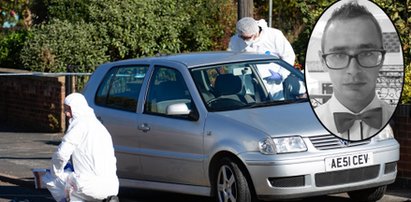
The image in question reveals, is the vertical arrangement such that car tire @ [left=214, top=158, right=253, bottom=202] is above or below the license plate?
below

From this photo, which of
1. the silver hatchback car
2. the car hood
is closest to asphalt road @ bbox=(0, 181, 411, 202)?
the silver hatchback car

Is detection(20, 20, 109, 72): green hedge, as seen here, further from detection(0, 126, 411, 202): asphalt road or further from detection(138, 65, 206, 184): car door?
detection(138, 65, 206, 184): car door

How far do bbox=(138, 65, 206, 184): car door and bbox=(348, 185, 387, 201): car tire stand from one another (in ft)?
5.63

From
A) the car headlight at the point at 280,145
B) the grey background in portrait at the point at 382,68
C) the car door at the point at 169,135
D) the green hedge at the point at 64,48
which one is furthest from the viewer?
the green hedge at the point at 64,48

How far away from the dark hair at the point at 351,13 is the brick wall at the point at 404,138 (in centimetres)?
443

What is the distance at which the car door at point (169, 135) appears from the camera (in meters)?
9.85

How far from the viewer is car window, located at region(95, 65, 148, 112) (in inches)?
430

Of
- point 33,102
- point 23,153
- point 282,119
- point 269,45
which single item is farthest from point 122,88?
point 33,102

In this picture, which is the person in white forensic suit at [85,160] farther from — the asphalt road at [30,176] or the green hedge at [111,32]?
the green hedge at [111,32]

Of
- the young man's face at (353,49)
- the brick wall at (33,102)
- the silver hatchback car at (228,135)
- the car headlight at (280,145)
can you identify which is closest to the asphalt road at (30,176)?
the brick wall at (33,102)

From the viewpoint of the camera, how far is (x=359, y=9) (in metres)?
6.41

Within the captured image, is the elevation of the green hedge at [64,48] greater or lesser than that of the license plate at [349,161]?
greater

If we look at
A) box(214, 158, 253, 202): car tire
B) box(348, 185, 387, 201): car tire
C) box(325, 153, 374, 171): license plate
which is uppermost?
box(325, 153, 374, 171): license plate

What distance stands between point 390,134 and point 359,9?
3.72m
